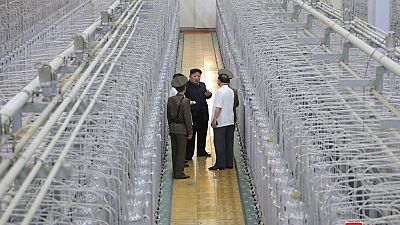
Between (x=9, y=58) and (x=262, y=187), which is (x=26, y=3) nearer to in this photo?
(x=9, y=58)

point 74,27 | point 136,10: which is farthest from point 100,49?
point 74,27

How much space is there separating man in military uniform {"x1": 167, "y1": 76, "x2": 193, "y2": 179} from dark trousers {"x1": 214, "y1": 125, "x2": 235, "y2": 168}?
0.53 meters

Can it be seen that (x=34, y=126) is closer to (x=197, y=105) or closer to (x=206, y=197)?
(x=206, y=197)

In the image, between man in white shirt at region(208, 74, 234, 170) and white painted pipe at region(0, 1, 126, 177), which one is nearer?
white painted pipe at region(0, 1, 126, 177)

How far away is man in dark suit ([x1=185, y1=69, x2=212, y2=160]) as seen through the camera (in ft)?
32.6

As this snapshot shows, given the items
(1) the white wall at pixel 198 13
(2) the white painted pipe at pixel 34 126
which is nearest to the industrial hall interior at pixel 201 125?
(2) the white painted pipe at pixel 34 126

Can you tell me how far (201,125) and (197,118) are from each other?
110 millimetres

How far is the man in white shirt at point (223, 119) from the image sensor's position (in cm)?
937

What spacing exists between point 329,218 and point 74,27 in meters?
7.77

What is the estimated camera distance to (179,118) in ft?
29.7

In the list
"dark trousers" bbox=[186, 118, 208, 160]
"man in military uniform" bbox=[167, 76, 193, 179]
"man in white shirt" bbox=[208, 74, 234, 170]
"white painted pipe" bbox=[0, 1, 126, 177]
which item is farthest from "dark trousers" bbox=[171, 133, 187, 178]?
"white painted pipe" bbox=[0, 1, 126, 177]

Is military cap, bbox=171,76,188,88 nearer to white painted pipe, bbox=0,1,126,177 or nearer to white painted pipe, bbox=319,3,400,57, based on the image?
white painted pipe, bbox=319,3,400,57

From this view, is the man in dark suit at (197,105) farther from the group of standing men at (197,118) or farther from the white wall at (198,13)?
the white wall at (198,13)

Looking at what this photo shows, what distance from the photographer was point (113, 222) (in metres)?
4.46
